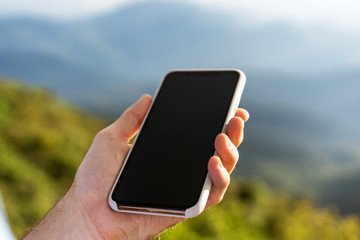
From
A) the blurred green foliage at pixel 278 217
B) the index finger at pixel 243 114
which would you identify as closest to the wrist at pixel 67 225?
the index finger at pixel 243 114

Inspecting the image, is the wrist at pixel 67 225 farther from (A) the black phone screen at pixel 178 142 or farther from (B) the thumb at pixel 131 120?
(B) the thumb at pixel 131 120

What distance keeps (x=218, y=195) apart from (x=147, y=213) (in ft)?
0.98

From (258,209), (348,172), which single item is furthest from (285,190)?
(348,172)

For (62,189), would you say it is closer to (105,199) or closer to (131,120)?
(131,120)

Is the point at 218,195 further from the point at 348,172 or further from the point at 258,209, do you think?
the point at 348,172

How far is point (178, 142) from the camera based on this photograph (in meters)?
2.04

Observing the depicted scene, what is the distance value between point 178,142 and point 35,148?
20.9 ft

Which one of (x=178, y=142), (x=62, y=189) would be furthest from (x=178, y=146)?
(x=62, y=189)

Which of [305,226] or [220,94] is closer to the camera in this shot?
[220,94]

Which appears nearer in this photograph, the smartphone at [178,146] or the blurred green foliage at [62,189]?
the smartphone at [178,146]

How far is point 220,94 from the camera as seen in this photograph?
6.97ft

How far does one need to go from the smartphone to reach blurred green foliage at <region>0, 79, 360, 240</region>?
7.38 feet

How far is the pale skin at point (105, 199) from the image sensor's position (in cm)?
186

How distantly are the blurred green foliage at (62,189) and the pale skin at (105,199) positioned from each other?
220cm
